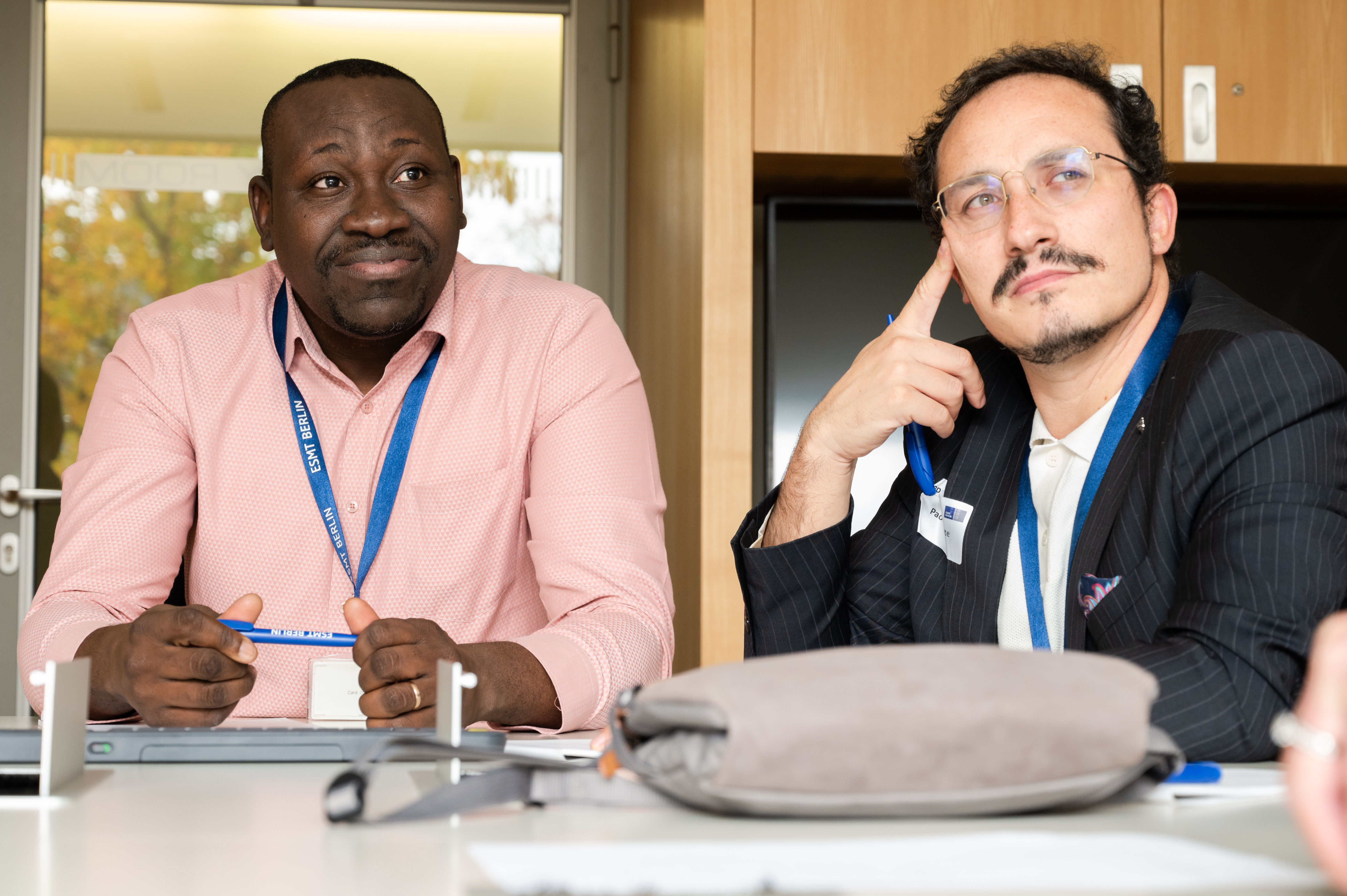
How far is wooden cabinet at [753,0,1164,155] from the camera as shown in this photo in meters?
2.61

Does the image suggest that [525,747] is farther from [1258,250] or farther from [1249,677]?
[1258,250]

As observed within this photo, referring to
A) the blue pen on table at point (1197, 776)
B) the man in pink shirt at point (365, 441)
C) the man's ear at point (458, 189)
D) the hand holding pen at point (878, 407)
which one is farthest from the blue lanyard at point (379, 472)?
the blue pen on table at point (1197, 776)

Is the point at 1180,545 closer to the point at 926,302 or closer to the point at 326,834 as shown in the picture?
the point at 926,302

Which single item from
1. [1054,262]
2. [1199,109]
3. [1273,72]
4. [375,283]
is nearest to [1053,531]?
[1054,262]

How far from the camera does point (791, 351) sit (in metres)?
2.75

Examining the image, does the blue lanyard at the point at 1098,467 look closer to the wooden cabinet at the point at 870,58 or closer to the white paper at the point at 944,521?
the white paper at the point at 944,521

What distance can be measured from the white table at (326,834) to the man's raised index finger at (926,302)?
98 cm

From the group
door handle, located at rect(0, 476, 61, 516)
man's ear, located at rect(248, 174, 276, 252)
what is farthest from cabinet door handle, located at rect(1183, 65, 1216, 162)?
door handle, located at rect(0, 476, 61, 516)

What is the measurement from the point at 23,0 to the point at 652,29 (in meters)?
1.90

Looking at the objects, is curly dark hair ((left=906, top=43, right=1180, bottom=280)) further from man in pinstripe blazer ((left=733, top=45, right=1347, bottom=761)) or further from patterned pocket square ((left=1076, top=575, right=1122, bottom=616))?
patterned pocket square ((left=1076, top=575, right=1122, bottom=616))

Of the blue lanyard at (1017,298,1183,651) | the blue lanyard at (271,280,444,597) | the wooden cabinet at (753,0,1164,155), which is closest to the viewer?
the blue lanyard at (1017,298,1183,651)

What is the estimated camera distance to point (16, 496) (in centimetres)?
354

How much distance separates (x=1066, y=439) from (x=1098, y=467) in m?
0.15

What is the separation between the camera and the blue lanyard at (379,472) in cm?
165
